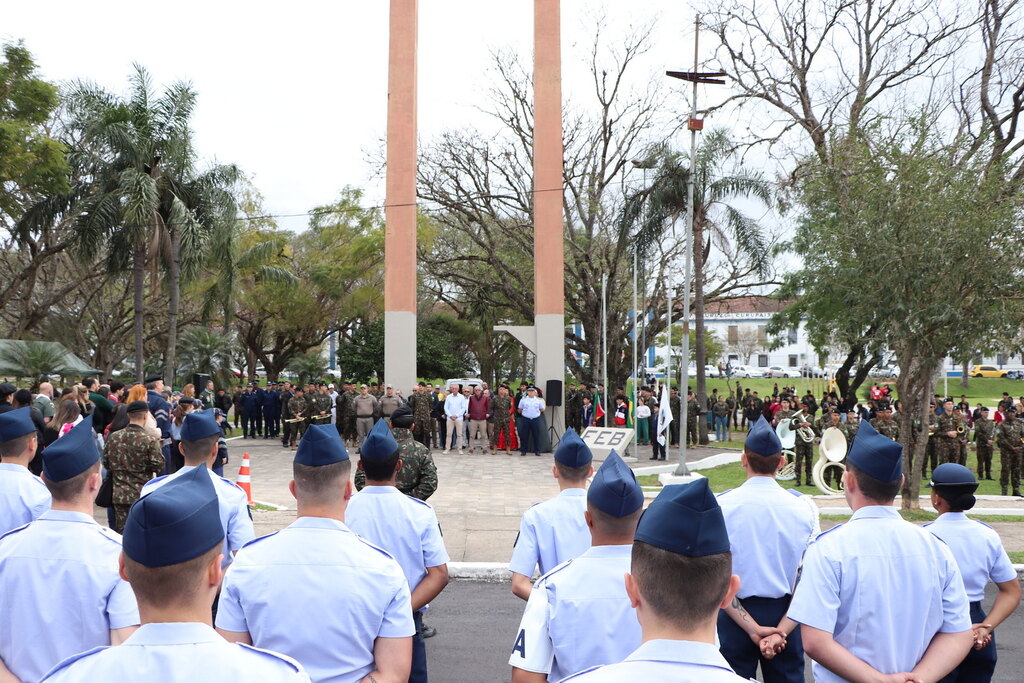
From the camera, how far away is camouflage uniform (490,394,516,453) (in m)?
23.4

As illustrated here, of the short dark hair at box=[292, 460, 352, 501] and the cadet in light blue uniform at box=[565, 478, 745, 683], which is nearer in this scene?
the cadet in light blue uniform at box=[565, 478, 745, 683]

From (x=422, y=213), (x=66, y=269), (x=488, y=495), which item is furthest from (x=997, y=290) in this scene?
(x=66, y=269)

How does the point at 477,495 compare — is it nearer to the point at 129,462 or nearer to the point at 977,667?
the point at 129,462

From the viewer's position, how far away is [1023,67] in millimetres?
26688

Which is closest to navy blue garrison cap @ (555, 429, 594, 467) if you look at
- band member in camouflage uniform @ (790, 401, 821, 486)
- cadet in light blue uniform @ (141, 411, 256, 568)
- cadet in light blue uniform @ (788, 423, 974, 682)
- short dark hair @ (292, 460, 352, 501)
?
cadet in light blue uniform @ (788, 423, 974, 682)

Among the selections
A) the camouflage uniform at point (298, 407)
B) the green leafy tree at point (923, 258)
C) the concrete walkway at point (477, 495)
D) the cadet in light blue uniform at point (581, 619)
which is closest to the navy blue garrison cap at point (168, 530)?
the cadet in light blue uniform at point (581, 619)

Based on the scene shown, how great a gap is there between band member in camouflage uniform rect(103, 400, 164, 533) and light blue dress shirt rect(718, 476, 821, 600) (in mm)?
5454

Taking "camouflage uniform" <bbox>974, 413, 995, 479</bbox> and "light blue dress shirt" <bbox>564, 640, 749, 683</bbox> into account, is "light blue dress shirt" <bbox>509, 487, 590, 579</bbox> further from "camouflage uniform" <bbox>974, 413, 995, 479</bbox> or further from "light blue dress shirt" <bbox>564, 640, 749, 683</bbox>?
"camouflage uniform" <bbox>974, 413, 995, 479</bbox>

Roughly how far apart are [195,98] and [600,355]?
18033 millimetres

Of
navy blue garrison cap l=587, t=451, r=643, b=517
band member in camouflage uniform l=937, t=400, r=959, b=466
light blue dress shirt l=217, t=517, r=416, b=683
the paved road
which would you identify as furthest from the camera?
band member in camouflage uniform l=937, t=400, r=959, b=466

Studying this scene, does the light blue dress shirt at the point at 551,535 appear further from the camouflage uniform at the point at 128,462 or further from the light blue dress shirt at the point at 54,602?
the camouflage uniform at the point at 128,462

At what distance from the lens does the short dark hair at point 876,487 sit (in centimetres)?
347

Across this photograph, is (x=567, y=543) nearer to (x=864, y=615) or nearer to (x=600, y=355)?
(x=864, y=615)

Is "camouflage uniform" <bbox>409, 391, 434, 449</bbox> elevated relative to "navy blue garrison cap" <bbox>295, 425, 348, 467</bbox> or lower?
lower
